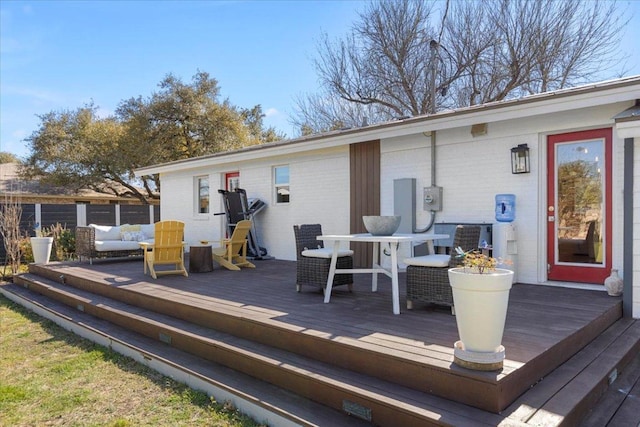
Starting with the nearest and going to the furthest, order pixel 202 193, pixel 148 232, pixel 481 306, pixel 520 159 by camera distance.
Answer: pixel 481 306, pixel 520 159, pixel 148 232, pixel 202 193

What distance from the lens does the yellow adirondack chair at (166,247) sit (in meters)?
6.41

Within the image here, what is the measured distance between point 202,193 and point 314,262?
6.62 meters

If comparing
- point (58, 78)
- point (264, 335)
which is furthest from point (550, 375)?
point (58, 78)

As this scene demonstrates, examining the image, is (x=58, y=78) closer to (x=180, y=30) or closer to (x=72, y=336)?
(x=180, y=30)

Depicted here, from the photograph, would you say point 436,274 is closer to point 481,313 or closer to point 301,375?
point 481,313

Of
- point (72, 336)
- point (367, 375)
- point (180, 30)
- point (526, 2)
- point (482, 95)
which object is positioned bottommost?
point (72, 336)

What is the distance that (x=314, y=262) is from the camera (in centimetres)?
482

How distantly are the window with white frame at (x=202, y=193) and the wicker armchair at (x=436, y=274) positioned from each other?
7.47m

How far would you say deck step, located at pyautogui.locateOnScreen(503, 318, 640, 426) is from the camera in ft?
7.40

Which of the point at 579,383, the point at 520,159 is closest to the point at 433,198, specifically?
the point at 520,159

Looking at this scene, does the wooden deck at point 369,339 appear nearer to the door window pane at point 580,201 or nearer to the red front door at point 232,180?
the door window pane at point 580,201

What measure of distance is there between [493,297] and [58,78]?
2025cm

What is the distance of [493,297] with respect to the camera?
2391 mm

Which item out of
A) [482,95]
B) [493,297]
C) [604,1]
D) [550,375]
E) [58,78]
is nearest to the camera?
[493,297]
